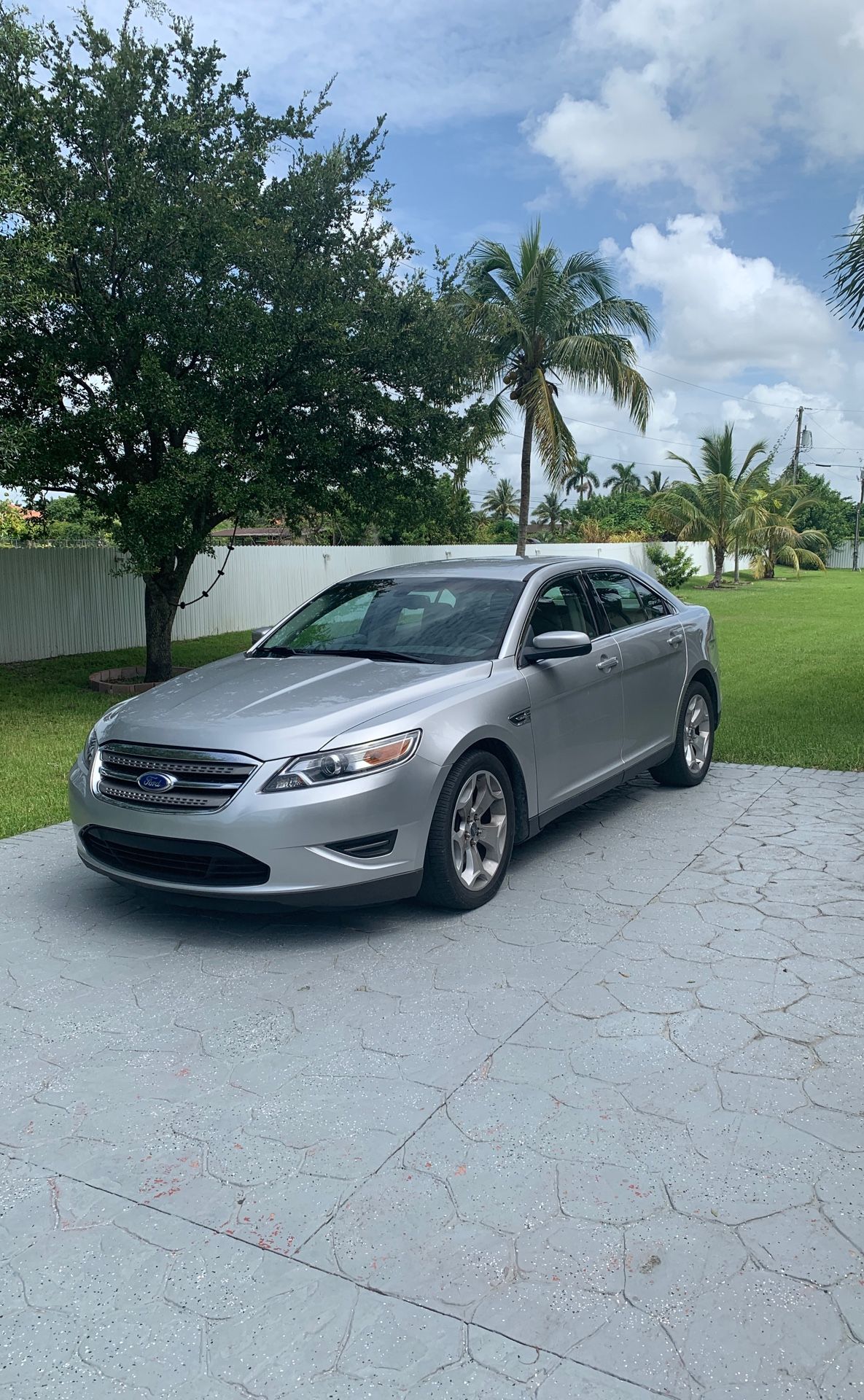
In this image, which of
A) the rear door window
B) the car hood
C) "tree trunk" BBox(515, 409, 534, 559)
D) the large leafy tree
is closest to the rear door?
the rear door window

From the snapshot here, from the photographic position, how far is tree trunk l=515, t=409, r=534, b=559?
2509 centimetres

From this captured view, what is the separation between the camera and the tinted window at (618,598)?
21.2 ft

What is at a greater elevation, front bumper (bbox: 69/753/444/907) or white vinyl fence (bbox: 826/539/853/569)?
white vinyl fence (bbox: 826/539/853/569)

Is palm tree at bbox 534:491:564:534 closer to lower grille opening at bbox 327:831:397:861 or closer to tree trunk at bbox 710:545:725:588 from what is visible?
tree trunk at bbox 710:545:725:588

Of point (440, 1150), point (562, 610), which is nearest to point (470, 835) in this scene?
point (562, 610)

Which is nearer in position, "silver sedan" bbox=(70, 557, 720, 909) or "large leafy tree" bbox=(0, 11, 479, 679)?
"silver sedan" bbox=(70, 557, 720, 909)

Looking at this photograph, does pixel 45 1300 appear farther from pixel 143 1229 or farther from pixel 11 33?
pixel 11 33

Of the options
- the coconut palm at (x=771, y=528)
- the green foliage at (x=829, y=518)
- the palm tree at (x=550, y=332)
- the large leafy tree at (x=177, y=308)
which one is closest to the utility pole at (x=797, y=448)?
the green foliage at (x=829, y=518)

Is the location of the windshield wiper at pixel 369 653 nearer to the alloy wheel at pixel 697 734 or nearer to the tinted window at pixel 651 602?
the tinted window at pixel 651 602

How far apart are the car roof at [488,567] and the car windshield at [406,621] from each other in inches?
2.9

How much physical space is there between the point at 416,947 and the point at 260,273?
31.1 ft

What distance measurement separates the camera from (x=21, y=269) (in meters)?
9.62

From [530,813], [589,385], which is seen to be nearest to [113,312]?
[530,813]

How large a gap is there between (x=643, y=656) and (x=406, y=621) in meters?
1.58
